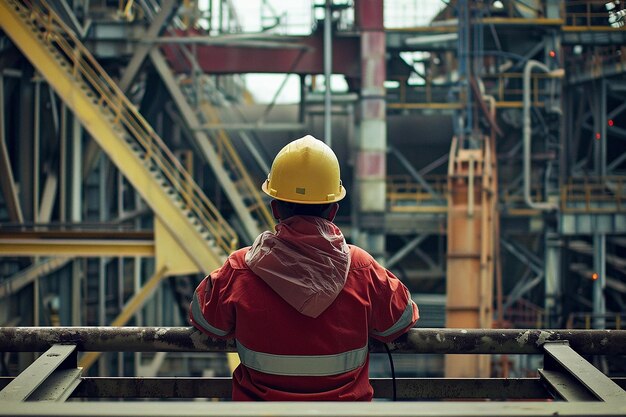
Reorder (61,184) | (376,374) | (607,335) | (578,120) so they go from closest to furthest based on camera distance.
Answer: (607,335) < (61,184) < (376,374) < (578,120)

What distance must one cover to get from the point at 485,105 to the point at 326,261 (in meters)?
14.4

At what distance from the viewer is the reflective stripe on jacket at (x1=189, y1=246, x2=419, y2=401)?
296 cm

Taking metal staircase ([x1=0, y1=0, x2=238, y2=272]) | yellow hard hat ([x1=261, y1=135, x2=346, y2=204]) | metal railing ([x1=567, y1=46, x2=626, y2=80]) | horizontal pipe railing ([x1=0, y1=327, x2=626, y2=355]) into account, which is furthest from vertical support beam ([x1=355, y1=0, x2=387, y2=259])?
yellow hard hat ([x1=261, y1=135, x2=346, y2=204])

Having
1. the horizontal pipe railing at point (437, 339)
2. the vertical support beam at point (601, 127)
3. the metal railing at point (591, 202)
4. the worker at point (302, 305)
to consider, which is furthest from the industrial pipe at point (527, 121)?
the worker at point (302, 305)

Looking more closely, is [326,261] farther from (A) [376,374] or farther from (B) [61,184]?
(A) [376,374]

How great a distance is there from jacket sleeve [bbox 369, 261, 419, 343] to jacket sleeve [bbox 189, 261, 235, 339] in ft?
1.74

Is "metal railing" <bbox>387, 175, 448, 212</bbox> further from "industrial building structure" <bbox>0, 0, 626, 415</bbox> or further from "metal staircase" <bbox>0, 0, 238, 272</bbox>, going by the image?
"metal staircase" <bbox>0, 0, 238, 272</bbox>

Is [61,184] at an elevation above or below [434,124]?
below

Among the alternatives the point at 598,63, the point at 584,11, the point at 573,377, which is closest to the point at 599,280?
the point at 598,63

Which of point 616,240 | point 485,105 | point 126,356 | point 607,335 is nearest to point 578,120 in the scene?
point 616,240

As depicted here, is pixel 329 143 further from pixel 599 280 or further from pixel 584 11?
pixel 584 11

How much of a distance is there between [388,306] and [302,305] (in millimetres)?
393

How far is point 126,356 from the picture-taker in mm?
17500

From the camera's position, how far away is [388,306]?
3.12 meters
